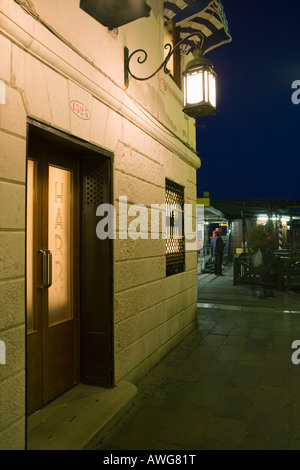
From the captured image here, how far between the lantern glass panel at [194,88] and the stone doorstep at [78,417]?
4.17 m

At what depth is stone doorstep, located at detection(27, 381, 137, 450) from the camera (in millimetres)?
2945

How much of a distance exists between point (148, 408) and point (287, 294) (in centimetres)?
869

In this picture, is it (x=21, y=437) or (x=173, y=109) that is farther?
(x=173, y=109)

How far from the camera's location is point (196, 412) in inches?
148

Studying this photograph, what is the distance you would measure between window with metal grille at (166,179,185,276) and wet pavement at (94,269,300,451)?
148cm

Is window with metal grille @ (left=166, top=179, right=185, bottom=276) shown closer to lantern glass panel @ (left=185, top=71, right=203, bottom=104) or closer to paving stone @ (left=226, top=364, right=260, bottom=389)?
lantern glass panel @ (left=185, top=71, right=203, bottom=104)

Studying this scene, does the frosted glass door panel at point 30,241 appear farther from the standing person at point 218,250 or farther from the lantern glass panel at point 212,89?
the standing person at point 218,250

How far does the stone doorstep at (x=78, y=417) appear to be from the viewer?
2945 millimetres

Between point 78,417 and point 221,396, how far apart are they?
1.81 metres

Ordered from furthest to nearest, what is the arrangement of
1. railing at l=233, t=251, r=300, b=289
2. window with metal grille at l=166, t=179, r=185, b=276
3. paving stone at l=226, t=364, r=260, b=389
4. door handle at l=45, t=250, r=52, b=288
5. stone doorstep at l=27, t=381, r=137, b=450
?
railing at l=233, t=251, r=300, b=289, window with metal grille at l=166, t=179, r=185, b=276, paving stone at l=226, t=364, r=260, b=389, door handle at l=45, t=250, r=52, b=288, stone doorstep at l=27, t=381, r=137, b=450

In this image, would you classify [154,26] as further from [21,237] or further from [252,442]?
[252,442]

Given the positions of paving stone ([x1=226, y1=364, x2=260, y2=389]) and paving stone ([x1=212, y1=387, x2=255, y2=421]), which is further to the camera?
paving stone ([x1=226, y1=364, x2=260, y2=389])

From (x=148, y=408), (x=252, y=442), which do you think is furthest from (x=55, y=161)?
(x=252, y=442)

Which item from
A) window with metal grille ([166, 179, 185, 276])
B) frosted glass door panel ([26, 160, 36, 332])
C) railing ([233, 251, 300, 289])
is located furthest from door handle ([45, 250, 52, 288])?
railing ([233, 251, 300, 289])
